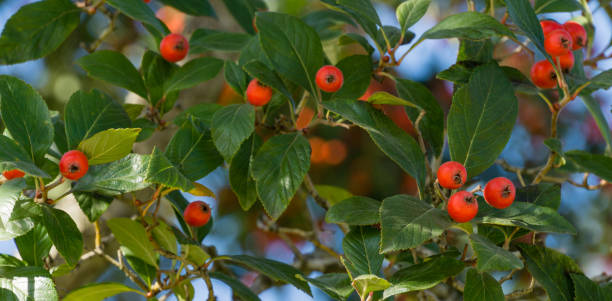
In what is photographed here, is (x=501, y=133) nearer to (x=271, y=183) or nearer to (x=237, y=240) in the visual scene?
(x=271, y=183)

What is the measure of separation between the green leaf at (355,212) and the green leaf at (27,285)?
0.49 metres

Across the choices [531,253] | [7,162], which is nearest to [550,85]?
[531,253]

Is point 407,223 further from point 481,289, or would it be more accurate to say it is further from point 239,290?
point 239,290

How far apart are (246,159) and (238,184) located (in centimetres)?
6

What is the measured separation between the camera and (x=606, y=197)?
9.28ft

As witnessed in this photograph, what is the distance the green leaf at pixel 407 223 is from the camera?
877 millimetres

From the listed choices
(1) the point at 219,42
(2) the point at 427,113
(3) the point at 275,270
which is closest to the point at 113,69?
Answer: (1) the point at 219,42

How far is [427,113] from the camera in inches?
48.8

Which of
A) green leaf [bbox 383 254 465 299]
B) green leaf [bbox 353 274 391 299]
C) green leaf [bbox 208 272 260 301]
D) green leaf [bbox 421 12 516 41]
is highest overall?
green leaf [bbox 421 12 516 41]

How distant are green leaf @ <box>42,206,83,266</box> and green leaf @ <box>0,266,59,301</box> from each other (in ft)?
0.17

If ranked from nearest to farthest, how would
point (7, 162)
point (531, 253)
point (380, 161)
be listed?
point (7, 162)
point (531, 253)
point (380, 161)

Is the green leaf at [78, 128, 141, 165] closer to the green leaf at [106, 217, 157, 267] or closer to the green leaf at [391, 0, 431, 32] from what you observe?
the green leaf at [106, 217, 157, 267]

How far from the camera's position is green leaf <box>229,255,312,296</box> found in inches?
43.6

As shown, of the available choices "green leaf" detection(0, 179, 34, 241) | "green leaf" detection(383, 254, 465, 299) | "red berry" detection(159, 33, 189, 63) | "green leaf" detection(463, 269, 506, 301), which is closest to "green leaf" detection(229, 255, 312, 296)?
"green leaf" detection(383, 254, 465, 299)
